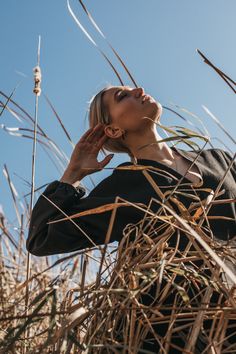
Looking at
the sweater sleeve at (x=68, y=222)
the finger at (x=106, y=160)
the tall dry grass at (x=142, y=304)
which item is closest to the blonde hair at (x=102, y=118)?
the finger at (x=106, y=160)

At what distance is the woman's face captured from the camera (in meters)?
1.60

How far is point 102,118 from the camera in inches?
70.2

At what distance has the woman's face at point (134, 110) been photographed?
5.24 feet

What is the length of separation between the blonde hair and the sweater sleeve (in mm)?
297

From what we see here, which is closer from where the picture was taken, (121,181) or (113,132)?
(121,181)

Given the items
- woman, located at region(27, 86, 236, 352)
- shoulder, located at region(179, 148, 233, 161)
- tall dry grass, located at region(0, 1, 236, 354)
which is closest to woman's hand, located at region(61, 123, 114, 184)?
woman, located at region(27, 86, 236, 352)

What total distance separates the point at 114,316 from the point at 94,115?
1.12 meters

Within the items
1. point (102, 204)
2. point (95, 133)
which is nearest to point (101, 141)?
point (95, 133)

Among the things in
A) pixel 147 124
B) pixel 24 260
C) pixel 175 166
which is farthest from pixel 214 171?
pixel 24 260

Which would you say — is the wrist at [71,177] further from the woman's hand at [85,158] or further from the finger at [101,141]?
the finger at [101,141]

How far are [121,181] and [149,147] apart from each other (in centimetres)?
14

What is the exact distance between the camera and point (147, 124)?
163cm

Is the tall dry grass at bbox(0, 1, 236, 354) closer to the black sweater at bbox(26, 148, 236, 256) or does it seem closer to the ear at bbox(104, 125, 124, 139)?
the black sweater at bbox(26, 148, 236, 256)

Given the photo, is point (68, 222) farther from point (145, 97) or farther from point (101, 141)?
point (145, 97)
